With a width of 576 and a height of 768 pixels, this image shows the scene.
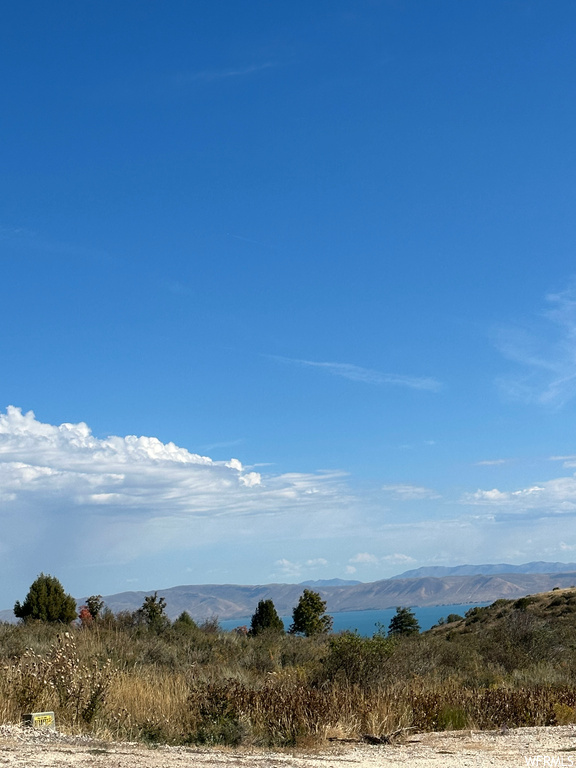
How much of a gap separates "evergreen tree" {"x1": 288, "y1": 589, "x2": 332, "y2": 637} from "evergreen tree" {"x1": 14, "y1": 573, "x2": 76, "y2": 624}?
17.1 metres

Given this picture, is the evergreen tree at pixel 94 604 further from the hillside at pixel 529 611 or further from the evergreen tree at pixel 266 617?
the hillside at pixel 529 611

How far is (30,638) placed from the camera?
18984 mm

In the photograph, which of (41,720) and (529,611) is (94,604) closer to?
(529,611)

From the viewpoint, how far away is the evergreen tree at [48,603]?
1507 inches

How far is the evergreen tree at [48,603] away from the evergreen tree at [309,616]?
17119mm

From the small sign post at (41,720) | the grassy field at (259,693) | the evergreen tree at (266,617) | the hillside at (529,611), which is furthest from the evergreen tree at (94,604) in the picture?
the small sign post at (41,720)

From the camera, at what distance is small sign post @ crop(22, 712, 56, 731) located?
934 centimetres

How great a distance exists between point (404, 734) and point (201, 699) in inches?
117

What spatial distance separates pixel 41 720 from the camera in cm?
945

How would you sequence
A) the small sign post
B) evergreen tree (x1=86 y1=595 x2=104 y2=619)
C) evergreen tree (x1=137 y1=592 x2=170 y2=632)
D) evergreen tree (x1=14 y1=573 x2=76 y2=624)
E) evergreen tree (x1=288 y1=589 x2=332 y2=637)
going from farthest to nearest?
evergreen tree (x1=288 y1=589 x2=332 y2=637)
evergreen tree (x1=86 y1=595 x2=104 y2=619)
evergreen tree (x1=14 y1=573 x2=76 y2=624)
evergreen tree (x1=137 y1=592 x2=170 y2=632)
the small sign post

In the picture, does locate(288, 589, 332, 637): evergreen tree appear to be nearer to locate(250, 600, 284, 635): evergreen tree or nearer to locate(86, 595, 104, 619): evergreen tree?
locate(250, 600, 284, 635): evergreen tree

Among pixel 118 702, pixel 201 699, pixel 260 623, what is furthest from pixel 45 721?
pixel 260 623

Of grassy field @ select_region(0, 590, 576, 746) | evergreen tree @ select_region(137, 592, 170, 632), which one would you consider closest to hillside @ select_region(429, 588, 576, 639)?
evergreen tree @ select_region(137, 592, 170, 632)

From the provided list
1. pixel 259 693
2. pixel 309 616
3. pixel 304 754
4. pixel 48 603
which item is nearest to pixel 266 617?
pixel 309 616
